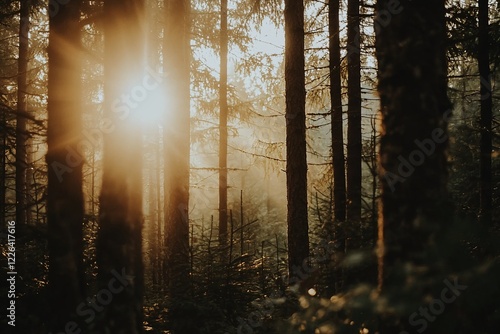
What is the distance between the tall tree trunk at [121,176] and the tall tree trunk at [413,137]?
8.90 ft

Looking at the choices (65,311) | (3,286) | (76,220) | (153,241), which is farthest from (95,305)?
(153,241)

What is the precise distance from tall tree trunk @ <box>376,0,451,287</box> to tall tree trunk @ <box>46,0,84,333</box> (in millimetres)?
4043

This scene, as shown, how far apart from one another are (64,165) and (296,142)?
474cm

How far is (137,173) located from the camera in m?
4.41

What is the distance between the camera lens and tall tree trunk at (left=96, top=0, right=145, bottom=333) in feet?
13.3

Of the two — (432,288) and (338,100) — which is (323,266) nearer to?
(432,288)

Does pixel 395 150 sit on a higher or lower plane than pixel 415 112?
lower

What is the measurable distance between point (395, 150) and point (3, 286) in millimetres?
7562

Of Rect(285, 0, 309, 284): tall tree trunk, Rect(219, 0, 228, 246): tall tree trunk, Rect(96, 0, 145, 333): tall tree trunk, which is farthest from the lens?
Rect(219, 0, 228, 246): tall tree trunk

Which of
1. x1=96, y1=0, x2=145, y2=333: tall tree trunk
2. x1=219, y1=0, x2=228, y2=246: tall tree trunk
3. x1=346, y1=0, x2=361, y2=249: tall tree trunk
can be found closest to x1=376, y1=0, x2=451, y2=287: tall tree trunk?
x1=96, y1=0, x2=145, y2=333: tall tree trunk

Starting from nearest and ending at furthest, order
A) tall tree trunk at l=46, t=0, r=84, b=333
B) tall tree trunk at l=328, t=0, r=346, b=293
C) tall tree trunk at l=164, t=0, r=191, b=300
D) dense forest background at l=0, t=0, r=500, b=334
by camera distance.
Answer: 1. dense forest background at l=0, t=0, r=500, b=334
2. tall tree trunk at l=46, t=0, r=84, b=333
3. tall tree trunk at l=164, t=0, r=191, b=300
4. tall tree trunk at l=328, t=0, r=346, b=293

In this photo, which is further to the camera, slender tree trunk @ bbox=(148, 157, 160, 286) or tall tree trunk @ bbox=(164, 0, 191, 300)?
slender tree trunk @ bbox=(148, 157, 160, 286)

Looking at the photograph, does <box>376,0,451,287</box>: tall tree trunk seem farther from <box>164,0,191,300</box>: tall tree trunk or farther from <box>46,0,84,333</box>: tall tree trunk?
<box>164,0,191,300</box>: tall tree trunk

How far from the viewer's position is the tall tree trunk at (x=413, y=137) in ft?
8.98
